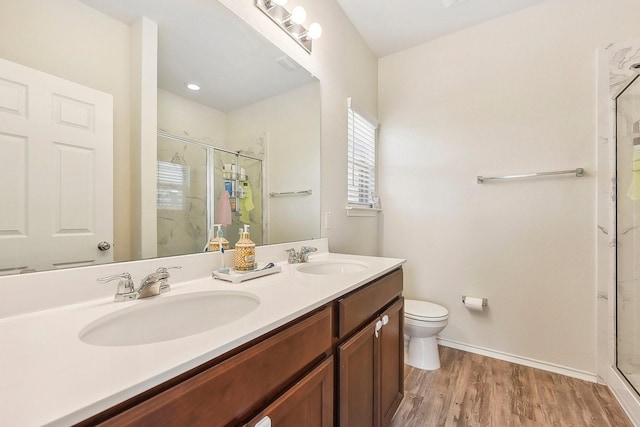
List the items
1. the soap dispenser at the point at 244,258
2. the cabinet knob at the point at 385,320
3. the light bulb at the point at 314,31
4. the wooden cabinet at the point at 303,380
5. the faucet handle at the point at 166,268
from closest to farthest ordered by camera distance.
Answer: the wooden cabinet at the point at 303,380
the faucet handle at the point at 166,268
the soap dispenser at the point at 244,258
the cabinet knob at the point at 385,320
the light bulb at the point at 314,31

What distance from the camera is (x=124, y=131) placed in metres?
0.87

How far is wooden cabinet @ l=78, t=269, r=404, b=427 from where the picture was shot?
45cm

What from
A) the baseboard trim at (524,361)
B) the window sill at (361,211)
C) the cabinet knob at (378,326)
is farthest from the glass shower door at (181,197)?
the baseboard trim at (524,361)

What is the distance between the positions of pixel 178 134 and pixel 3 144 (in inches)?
17.9

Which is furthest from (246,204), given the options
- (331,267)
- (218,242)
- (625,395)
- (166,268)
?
(625,395)

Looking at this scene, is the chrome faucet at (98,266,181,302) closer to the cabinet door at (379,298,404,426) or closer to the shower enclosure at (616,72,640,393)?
the cabinet door at (379,298,404,426)

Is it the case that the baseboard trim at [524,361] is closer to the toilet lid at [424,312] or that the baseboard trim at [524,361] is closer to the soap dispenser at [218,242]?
the toilet lid at [424,312]

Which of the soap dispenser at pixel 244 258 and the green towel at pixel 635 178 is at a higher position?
the green towel at pixel 635 178

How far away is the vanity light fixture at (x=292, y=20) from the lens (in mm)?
1379

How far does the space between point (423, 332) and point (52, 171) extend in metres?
2.03

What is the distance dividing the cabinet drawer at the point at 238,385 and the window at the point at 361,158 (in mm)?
1439

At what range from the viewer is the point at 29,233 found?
0.70 m

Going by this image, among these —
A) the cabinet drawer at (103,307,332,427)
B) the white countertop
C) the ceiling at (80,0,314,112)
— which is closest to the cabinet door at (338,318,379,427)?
the cabinet drawer at (103,307,332,427)

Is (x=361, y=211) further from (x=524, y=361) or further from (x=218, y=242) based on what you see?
(x=524, y=361)
